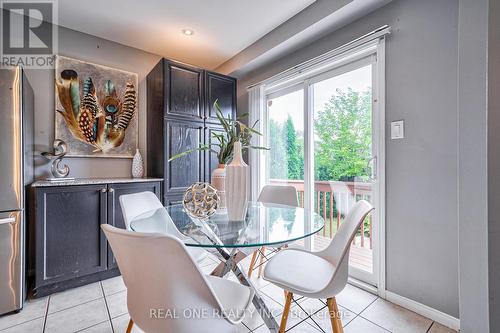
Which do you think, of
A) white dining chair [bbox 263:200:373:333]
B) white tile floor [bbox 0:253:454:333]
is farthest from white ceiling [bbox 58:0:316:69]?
white tile floor [bbox 0:253:454:333]

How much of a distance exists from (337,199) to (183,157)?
1873 millimetres

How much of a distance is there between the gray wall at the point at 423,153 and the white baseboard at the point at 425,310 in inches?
1.3

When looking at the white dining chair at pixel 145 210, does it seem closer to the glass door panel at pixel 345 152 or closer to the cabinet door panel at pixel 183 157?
the cabinet door panel at pixel 183 157

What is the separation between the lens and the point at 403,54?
5.75ft

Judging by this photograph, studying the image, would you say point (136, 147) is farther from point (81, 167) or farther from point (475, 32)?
point (475, 32)

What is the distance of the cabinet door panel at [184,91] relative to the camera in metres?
2.64

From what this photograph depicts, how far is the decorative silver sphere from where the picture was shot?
1552mm

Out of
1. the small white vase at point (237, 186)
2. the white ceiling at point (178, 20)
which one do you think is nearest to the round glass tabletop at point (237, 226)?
the small white vase at point (237, 186)

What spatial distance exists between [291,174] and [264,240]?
1.89m

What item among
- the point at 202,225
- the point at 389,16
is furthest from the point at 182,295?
the point at 389,16

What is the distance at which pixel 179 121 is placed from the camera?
8.83ft

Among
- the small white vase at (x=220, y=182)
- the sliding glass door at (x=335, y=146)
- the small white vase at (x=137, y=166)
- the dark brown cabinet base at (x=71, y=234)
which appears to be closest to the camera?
the small white vase at (x=220, y=182)

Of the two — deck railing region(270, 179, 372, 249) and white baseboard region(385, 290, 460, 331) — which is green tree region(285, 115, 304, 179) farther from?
white baseboard region(385, 290, 460, 331)

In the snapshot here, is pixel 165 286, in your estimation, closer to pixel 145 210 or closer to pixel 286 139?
pixel 145 210
